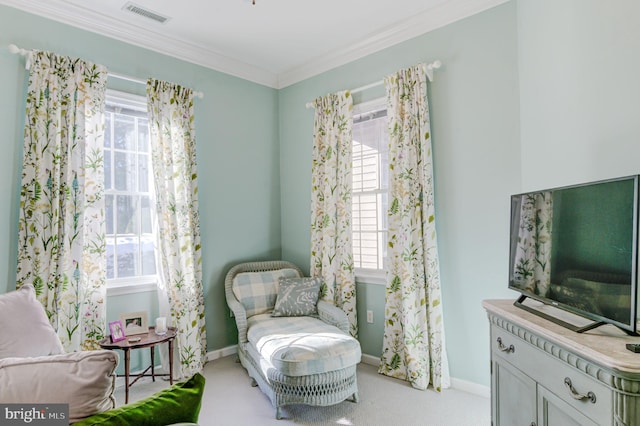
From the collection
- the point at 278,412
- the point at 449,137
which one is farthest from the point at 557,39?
the point at 278,412

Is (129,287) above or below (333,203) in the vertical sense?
below

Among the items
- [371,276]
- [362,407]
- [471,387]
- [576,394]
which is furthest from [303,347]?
[576,394]

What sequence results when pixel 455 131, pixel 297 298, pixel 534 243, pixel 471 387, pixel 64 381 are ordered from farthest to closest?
pixel 297 298 < pixel 455 131 < pixel 471 387 < pixel 534 243 < pixel 64 381

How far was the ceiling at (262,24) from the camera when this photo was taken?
276 cm

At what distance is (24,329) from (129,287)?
1.25m

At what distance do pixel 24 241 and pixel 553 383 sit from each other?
124 inches

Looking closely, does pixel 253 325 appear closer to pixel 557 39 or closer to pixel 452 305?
pixel 452 305

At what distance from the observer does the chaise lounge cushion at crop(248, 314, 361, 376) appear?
7.89ft

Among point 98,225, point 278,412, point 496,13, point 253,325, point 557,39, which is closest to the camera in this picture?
point 557,39

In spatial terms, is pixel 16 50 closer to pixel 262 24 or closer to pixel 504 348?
pixel 262 24

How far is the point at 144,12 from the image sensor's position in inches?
113

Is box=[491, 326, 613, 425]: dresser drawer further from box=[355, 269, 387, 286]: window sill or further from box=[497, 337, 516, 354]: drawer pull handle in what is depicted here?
box=[355, 269, 387, 286]: window sill

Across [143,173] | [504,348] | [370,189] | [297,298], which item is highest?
[143,173]

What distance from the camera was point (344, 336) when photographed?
2707 mm
